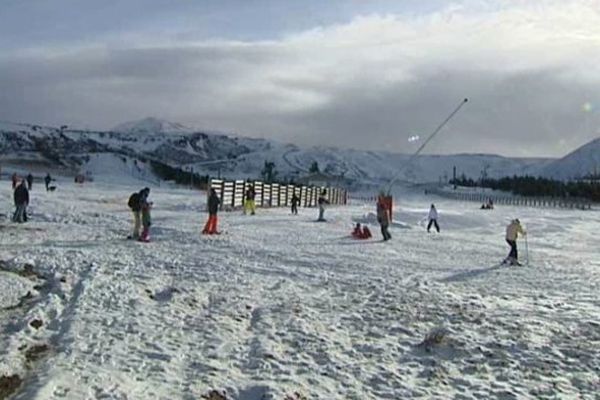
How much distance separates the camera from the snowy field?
8.80m

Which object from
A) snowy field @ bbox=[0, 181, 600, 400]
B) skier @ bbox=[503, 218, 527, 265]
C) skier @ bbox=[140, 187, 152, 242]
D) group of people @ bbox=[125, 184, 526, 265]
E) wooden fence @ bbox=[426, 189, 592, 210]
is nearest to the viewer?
snowy field @ bbox=[0, 181, 600, 400]

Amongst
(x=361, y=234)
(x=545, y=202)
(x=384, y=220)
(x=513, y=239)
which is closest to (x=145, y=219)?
(x=361, y=234)

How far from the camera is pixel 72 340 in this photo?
9.75 meters

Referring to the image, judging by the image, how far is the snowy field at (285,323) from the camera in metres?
8.80

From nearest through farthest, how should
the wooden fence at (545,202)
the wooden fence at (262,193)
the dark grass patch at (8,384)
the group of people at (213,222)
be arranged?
the dark grass patch at (8,384), the group of people at (213,222), the wooden fence at (262,193), the wooden fence at (545,202)

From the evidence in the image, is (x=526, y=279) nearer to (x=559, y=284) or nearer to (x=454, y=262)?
(x=559, y=284)

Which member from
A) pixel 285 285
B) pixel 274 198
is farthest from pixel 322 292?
pixel 274 198

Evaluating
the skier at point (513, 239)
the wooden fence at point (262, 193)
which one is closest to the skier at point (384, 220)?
the skier at point (513, 239)

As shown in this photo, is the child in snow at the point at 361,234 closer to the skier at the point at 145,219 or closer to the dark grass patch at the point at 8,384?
the skier at the point at 145,219

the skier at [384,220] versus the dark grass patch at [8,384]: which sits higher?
the skier at [384,220]

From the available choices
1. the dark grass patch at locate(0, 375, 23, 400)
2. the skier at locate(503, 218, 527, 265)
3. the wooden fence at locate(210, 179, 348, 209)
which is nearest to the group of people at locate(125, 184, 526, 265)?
the skier at locate(503, 218, 527, 265)

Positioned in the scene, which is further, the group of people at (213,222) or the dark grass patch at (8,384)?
the group of people at (213,222)

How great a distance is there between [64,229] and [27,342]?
15219 mm

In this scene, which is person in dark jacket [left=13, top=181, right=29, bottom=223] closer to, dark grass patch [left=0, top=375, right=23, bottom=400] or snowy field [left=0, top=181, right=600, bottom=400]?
snowy field [left=0, top=181, right=600, bottom=400]
